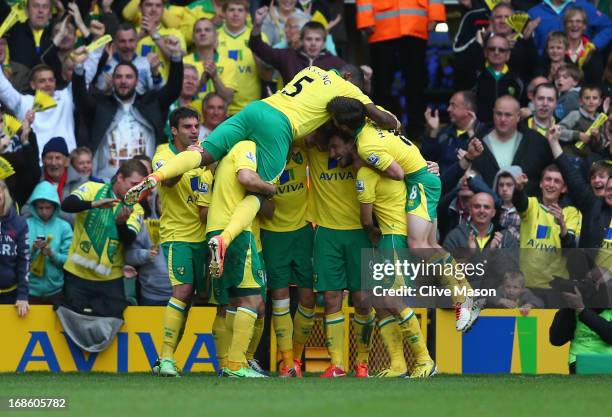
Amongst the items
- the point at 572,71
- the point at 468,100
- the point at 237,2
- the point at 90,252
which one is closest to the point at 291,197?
the point at 90,252

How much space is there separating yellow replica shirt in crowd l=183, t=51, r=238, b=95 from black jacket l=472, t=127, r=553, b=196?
309 centimetres

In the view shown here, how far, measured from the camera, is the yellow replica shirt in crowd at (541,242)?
46.6ft

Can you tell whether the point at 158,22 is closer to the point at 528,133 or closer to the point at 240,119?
the point at 528,133

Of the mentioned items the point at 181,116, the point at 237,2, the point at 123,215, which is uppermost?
the point at 237,2

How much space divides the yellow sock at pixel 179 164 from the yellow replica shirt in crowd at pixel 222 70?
5.46 meters

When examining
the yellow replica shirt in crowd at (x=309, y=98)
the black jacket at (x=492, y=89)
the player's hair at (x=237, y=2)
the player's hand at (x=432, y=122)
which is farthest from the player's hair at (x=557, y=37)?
the yellow replica shirt in crowd at (x=309, y=98)

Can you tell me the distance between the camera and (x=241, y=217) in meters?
11.0

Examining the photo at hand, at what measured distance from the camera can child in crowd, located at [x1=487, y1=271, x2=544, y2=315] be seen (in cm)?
1366

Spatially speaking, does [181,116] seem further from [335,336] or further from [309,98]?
[335,336]

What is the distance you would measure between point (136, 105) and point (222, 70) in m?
1.39

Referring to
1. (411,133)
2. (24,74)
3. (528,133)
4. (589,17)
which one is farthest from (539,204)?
(24,74)

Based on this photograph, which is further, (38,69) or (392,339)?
(38,69)

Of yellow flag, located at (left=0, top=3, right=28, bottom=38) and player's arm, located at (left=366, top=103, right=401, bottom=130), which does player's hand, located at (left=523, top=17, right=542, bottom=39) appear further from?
yellow flag, located at (left=0, top=3, right=28, bottom=38)

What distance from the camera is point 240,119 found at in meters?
11.6
